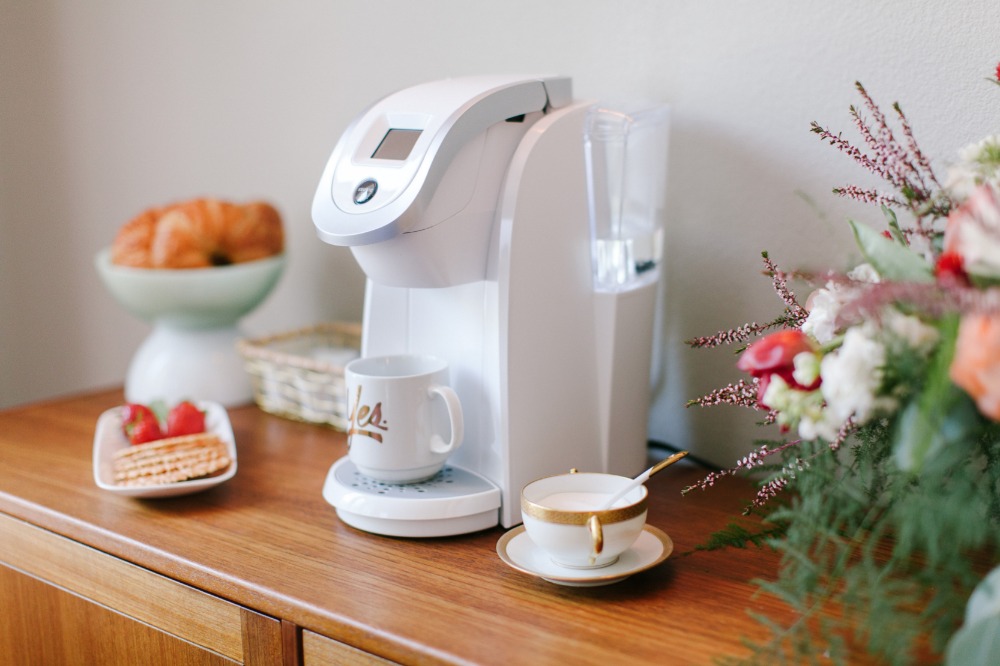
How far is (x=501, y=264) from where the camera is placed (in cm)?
83

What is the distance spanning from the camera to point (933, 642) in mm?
557

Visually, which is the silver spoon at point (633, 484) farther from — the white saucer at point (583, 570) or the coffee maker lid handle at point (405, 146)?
the coffee maker lid handle at point (405, 146)

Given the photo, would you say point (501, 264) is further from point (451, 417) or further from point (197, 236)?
point (197, 236)

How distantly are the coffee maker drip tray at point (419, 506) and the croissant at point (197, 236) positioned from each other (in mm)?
493

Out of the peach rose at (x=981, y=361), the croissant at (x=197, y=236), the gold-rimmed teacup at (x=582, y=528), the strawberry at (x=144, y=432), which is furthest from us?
the croissant at (x=197, y=236)

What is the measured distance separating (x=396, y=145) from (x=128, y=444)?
1.60 feet

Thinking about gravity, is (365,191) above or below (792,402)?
above

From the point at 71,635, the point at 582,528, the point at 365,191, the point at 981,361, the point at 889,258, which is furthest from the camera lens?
the point at 71,635

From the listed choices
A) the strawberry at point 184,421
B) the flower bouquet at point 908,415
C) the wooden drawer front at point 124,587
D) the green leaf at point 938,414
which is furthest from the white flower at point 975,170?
the strawberry at point 184,421

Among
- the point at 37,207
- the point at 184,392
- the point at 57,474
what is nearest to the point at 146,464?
the point at 57,474

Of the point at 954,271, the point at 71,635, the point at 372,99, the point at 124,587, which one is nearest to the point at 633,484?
the point at 954,271

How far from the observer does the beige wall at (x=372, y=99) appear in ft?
2.93

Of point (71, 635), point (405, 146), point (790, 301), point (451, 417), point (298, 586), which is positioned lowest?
point (71, 635)

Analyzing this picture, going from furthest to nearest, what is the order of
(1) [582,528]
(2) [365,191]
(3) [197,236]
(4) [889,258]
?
1. (3) [197,236]
2. (2) [365,191]
3. (1) [582,528]
4. (4) [889,258]
